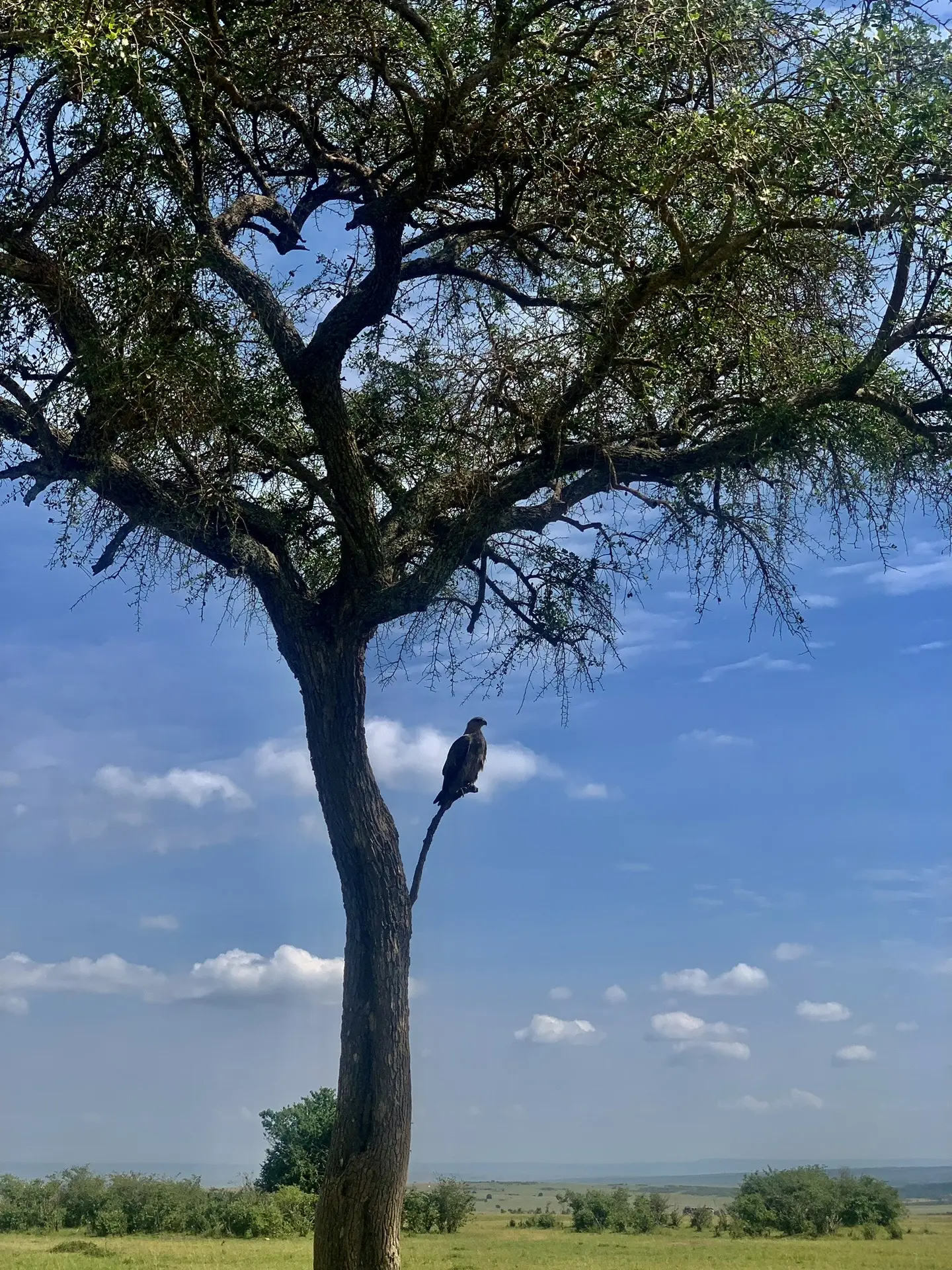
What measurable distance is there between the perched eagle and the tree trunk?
0.93 metres

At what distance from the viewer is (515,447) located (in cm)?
959

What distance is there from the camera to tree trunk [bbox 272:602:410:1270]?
24.7 feet

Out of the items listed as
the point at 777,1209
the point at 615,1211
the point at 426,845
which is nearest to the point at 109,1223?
the point at 615,1211

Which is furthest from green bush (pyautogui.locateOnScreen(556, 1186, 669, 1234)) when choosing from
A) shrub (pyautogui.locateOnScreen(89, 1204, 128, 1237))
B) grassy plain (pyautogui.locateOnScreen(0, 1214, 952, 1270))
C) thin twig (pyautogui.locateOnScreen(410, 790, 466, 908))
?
thin twig (pyautogui.locateOnScreen(410, 790, 466, 908))

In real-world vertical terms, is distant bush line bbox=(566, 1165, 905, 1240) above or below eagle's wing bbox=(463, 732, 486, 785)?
below

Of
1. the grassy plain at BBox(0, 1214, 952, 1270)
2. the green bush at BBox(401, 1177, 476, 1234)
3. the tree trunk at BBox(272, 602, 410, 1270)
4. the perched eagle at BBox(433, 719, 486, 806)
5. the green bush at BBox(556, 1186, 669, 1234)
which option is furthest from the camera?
the green bush at BBox(556, 1186, 669, 1234)

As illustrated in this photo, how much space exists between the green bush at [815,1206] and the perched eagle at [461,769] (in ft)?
53.6

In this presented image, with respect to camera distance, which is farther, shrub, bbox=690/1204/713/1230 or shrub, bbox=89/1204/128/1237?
shrub, bbox=690/1204/713/1230

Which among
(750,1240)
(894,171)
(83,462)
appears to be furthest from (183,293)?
(750,1240)

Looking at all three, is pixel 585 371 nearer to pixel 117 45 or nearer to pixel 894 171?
pixel 894 171

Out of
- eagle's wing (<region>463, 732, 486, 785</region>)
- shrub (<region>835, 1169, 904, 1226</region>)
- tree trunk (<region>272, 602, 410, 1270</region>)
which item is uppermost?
eagle's wing (<region>463, 732, 486, 785</region>)

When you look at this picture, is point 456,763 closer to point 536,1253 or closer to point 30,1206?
point 536,1253

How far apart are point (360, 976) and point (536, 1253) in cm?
1211

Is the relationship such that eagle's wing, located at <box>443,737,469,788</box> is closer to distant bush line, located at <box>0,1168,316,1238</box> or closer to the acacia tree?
the acacia tree
